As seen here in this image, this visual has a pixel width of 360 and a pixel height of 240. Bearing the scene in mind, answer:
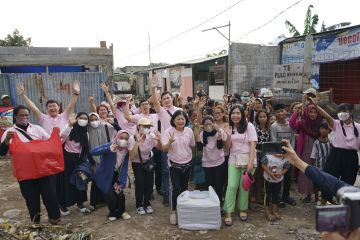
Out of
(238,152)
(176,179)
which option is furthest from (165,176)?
(238,152)

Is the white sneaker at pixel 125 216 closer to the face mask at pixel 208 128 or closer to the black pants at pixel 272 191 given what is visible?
the face mask at pixel 208 128

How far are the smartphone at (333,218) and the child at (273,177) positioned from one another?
9.22 ft

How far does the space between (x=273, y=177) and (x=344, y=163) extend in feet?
3.21

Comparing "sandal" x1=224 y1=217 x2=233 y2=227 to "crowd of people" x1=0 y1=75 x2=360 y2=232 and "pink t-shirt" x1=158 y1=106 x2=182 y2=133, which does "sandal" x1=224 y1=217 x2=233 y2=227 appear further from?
"pink t-shirt" x1=158 y1=106 x2=182 y2=133

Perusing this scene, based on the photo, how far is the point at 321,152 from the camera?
4.73 metres

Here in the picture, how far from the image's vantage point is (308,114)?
15.8 ft

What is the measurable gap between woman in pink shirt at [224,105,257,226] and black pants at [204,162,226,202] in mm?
180

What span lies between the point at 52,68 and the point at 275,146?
30.8 feet

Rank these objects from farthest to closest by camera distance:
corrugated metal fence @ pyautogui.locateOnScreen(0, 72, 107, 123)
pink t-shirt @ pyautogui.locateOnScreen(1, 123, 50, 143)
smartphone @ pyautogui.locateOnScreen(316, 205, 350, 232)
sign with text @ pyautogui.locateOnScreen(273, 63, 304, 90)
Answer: corrugated metal fence @ pyautogui.locateOnScreen(0, 72, 107, 123), sign with text @ pyautogui.locateOnScreen(273, 63, 304, 90), pink t-shirt @ pyautogui.locateOnScreen(1, 123, 50, 143), smartphone @ pyautogui.locateOnScreen(316, 205, 350, 232)

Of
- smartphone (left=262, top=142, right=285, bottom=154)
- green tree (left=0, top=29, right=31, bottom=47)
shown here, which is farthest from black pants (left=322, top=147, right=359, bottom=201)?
green tree (left=0, top=29, right=31, bottom=47)

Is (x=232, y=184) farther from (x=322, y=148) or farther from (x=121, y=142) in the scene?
(x=121, y=142)

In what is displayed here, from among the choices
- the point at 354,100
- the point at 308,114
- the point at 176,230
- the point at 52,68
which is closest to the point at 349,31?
the point at 354,100

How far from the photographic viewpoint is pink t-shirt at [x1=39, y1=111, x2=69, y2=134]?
4.60 metres

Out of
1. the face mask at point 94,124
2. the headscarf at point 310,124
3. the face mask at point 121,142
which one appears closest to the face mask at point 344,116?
the headscarf at point 310,124
